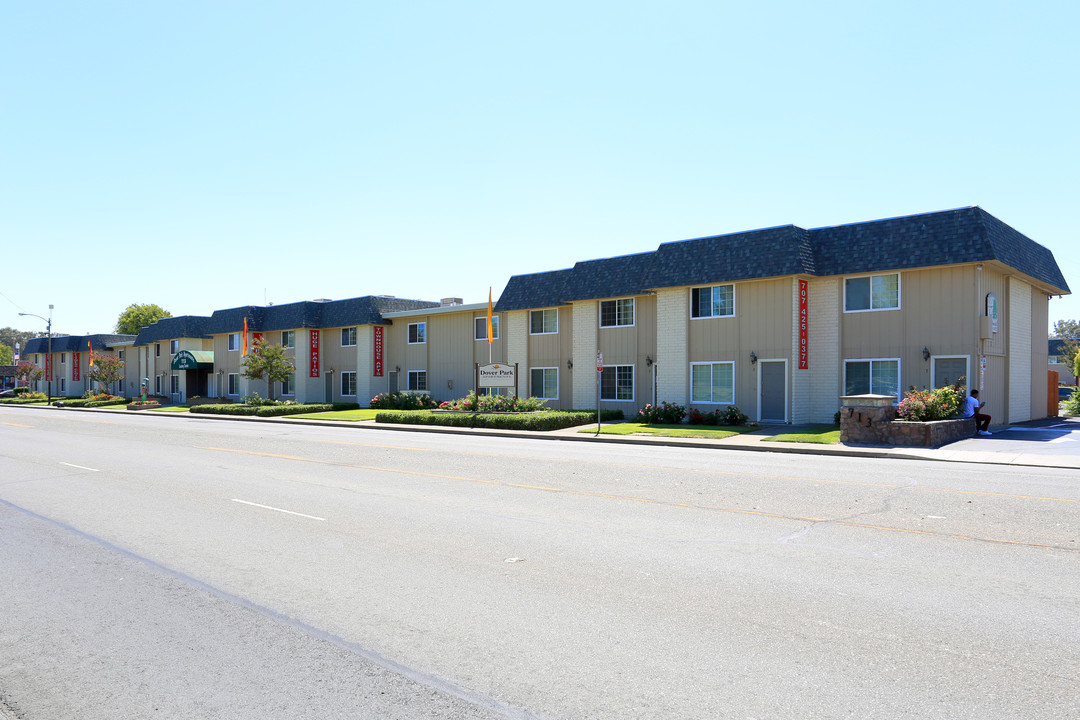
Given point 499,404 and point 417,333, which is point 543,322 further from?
point 417,333

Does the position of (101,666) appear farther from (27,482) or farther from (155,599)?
(27,482)

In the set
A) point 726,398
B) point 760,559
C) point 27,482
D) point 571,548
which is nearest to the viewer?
point 760,559

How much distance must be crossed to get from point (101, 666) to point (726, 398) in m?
24.9

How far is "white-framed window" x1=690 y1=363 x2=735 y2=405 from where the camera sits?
28000 mm

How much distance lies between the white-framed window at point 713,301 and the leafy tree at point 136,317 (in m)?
95.9

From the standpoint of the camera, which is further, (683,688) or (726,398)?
(726,398)

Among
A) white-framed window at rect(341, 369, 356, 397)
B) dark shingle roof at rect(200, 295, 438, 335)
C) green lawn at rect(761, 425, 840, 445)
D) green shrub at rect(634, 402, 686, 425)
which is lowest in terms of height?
green lawn at rect(761, 425, 840, 445)

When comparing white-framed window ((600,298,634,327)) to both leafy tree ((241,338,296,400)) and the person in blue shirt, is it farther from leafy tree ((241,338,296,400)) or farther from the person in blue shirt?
leafy tree ((241,338,296,400))

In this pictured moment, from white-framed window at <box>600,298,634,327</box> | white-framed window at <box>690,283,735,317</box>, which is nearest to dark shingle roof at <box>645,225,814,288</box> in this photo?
white-framed window at <box>690,283,735,317</box>

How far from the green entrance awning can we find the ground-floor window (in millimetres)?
15425

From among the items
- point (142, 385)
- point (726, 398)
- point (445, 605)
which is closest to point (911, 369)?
point (726, 398)

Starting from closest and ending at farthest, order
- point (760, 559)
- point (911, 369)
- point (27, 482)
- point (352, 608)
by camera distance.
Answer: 1. point (352, 608)
2. point (760, 559)
3. point (27, 482)
4. point (911, 369)

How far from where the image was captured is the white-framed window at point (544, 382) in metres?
35.5

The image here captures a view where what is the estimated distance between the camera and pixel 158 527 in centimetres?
952
